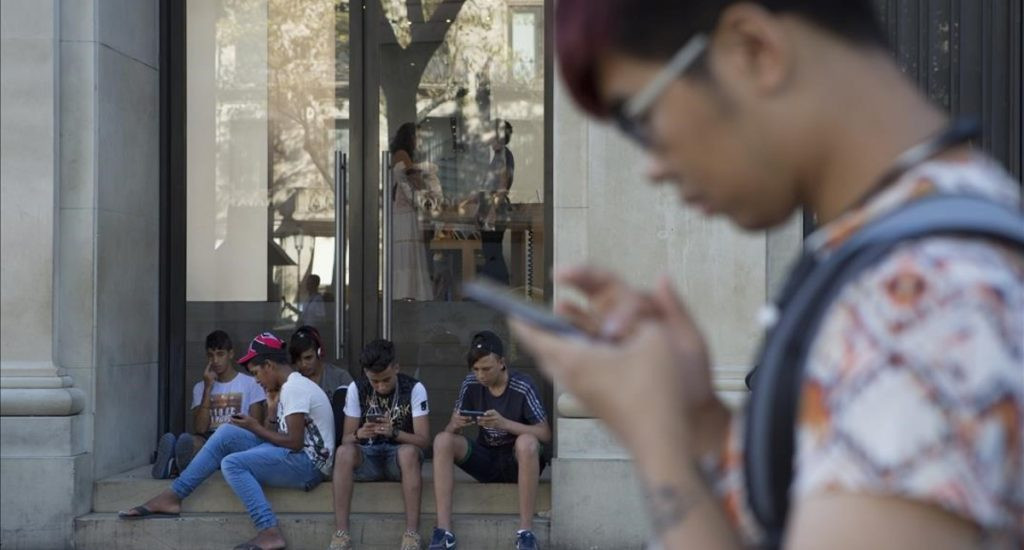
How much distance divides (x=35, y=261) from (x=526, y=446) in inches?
132

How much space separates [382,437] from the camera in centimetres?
902

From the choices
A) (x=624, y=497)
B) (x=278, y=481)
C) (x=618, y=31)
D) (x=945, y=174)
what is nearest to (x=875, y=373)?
(x=945, y=174)

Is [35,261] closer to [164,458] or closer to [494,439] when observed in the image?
[164,458]

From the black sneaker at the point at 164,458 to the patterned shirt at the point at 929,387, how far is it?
28.2 ft

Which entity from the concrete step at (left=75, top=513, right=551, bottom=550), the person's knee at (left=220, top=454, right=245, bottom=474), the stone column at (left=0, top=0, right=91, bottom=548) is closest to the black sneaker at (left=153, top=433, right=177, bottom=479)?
the concrete step at (left=75, top=513, right=551, bottom=550)

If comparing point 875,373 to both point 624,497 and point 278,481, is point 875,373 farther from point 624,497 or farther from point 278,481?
point 278,481

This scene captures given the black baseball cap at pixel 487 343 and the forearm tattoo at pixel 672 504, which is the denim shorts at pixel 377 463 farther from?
the forearm tattoo at pixel 672 504

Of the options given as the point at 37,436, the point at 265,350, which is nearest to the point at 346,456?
the point at 265,350

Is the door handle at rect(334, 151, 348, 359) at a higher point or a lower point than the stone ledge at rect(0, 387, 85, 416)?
higher

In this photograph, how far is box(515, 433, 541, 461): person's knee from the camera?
865cm

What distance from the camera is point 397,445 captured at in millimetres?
9062

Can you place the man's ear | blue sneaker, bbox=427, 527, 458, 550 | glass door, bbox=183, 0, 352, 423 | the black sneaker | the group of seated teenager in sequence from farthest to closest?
glass door, bbox=183, 0, 352, 423 < the black sneaker < the group of seated teenager < blue sneaker, bbox=427, 527, 458, 550 < the man's ear

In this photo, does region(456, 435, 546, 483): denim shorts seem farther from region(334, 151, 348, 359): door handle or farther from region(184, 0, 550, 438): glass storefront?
region(334, 151, 348, 359): door handle

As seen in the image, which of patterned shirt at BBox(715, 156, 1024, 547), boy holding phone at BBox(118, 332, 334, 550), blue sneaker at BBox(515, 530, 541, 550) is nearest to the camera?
patterned shirt at BBox(715, 156, 1024, 547)
